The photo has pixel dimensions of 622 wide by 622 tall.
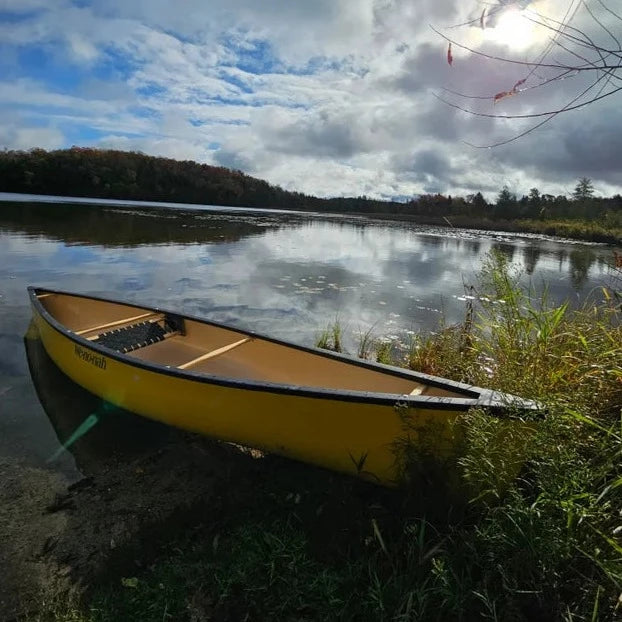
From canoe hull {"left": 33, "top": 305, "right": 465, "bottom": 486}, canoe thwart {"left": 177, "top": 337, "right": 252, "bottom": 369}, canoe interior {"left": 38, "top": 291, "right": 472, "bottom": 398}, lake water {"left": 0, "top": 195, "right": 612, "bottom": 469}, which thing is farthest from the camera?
lake water {"left": 0, "top": 195, "right": 612, "bottom": 469}

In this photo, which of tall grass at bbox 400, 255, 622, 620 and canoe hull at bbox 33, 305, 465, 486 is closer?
tall grass at bbox 400, 255, 622, 620

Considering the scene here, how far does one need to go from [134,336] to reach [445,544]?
16.5 ft

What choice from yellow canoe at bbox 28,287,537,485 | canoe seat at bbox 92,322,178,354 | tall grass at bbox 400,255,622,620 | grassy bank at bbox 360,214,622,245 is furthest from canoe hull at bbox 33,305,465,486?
grassy bank at bbox 360,214,622,245

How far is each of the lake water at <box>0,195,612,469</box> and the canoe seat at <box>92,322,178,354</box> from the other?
1.09 meters

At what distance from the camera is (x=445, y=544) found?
8.45 ft

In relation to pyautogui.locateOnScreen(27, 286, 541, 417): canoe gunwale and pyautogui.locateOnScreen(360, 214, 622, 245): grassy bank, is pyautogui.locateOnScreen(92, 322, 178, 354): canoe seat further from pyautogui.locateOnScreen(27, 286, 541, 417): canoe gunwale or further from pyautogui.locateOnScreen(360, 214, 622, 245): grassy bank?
pyautogui.locateOnScreen(360, 214, 622, 245): grassy bank

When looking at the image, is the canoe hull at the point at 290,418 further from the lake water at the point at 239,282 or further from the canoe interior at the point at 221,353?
the lake water at the point at 239,282

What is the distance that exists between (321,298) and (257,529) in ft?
28.0

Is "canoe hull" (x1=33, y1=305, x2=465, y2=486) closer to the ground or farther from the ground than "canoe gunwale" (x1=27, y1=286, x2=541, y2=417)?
closer to the ground

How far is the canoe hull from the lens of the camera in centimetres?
300

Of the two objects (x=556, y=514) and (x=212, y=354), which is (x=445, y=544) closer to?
(x=556, y=514)

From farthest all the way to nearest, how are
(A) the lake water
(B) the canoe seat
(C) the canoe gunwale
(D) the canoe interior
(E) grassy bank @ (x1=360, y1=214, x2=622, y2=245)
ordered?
(E) grassy bank @ (x1=360, y1=214, x2=622, y2=245) < (A) the lake water < (B) the canoe seat < (D) the canoe interior < (C) the canoe gunwale

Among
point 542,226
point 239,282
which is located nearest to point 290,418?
point 239,282

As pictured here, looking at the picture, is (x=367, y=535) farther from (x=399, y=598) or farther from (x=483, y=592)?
(x=483, y=592)
